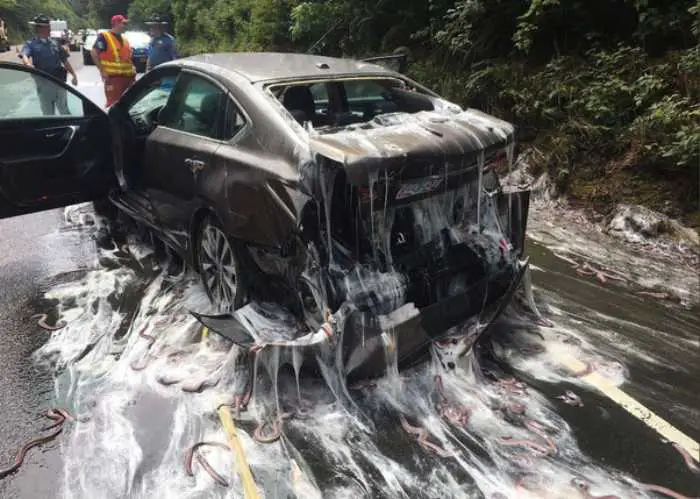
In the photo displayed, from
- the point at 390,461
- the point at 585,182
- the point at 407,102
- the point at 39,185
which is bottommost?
the point at 390,461

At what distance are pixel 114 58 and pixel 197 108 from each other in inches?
193

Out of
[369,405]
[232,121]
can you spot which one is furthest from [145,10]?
[369,405]

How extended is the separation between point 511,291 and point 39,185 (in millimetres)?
3833

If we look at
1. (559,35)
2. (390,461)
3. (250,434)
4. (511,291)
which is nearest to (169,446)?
(250,434)

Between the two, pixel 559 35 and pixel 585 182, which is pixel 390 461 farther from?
pixel 559 35

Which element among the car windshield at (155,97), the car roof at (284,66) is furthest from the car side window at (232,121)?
the car windshield at (155,97)

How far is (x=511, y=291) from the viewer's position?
12.1ft

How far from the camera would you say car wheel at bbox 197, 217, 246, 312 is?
376 centimetres

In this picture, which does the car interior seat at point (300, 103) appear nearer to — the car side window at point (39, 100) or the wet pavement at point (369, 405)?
the wet pavement at point (369, 405)

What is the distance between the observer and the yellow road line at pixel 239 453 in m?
2.71

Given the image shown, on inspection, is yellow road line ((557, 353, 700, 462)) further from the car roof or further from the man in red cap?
the man in red cap

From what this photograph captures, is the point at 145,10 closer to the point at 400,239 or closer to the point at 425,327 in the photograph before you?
the point at 400,239

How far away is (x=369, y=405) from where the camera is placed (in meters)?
3.29

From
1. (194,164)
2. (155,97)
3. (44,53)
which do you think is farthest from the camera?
(44,53)
